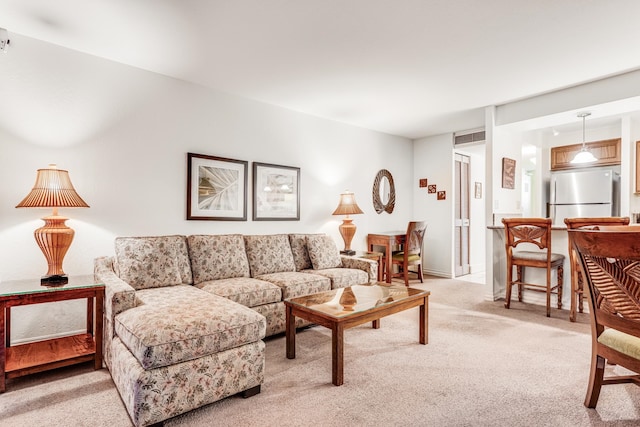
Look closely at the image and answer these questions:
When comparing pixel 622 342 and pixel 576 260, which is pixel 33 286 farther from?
pixel 576 260

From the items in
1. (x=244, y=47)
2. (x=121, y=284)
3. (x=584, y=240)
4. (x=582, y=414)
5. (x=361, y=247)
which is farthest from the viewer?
(x=361, y=247)

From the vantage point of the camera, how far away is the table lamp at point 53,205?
2352mm

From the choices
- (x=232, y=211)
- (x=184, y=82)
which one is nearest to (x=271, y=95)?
(x=184, y=82)

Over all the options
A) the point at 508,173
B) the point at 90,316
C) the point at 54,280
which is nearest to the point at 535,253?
the point at 508,173

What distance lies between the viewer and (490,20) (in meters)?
2.40

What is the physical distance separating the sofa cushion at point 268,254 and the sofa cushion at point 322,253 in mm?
251

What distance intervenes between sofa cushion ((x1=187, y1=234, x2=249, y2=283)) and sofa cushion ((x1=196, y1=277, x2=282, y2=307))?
117mm

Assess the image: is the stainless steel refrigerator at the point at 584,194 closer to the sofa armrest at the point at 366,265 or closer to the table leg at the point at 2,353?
the sofa armrest at the point at 366,265

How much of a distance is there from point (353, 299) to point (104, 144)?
253cm

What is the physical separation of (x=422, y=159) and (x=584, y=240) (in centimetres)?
466

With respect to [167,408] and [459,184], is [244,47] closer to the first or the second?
[167,408]

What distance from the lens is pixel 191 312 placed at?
1.98 m

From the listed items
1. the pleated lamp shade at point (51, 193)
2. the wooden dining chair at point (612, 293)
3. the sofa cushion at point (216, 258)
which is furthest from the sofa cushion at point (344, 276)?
the pleated lamp shade at point (51, 193)

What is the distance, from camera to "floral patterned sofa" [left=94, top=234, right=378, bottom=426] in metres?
1.68
